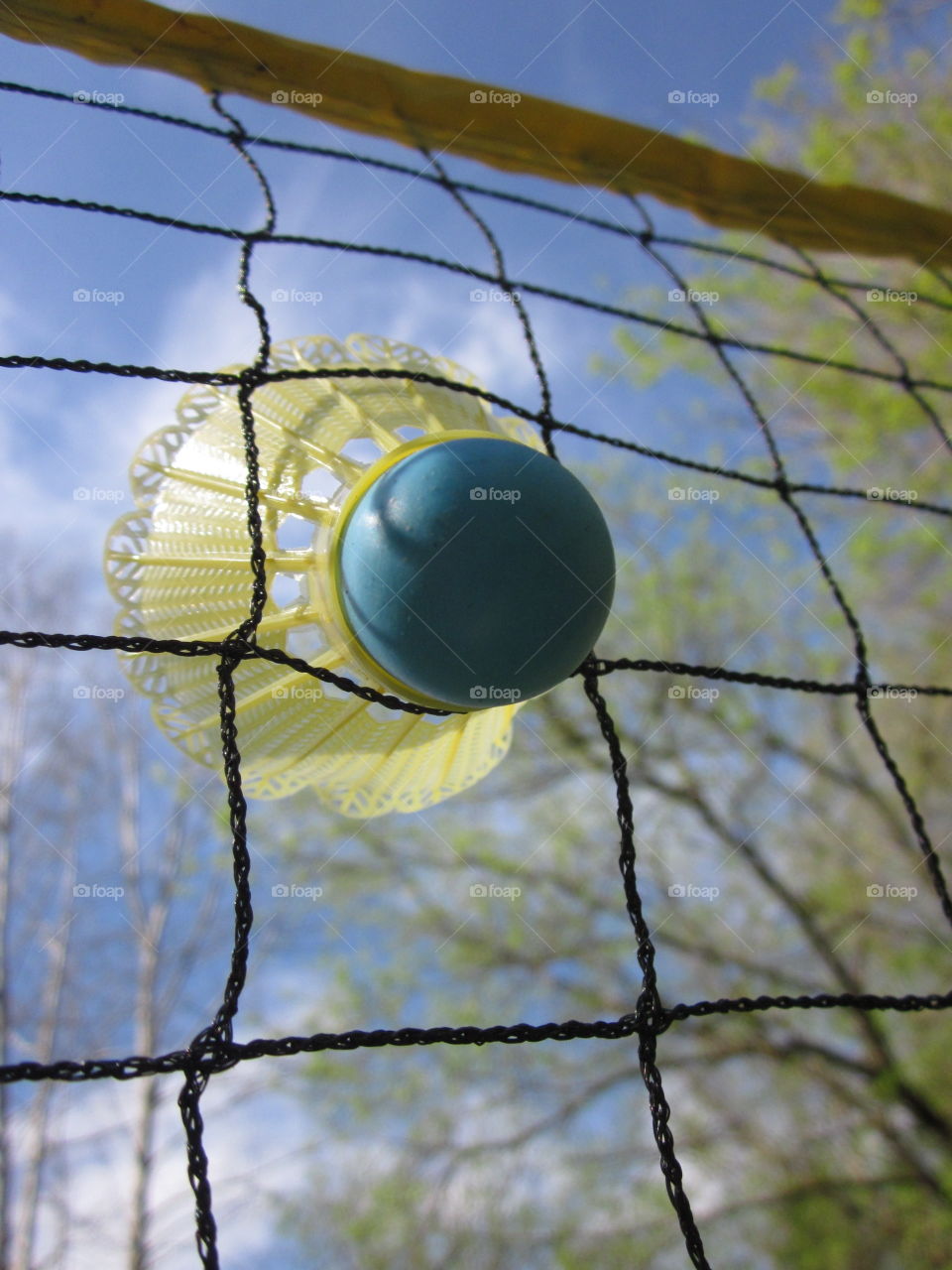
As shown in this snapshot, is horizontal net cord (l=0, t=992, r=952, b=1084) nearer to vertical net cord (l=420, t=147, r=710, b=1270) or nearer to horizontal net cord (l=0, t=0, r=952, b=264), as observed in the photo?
vertical net cord (l=420, t=147, r=710, b=1270)

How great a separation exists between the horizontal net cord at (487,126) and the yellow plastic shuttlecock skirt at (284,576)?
65cm

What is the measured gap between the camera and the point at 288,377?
101 centimetres

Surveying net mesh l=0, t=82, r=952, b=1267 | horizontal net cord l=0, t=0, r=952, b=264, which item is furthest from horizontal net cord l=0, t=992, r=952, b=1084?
horizontal net cord l=0, t=0, r=952, b=264

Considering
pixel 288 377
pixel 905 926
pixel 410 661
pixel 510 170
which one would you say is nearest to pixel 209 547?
pixel 288 377

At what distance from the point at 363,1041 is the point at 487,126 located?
1449 millimetres

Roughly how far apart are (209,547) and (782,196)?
1303 mm

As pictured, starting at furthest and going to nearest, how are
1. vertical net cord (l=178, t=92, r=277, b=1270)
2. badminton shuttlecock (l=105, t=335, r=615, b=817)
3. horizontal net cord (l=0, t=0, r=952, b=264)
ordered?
horizontal net cord (l=0, t=0, r=952, b=264), badminton shuttlecock (l=105, t=335, r=615, b=817), vertical net cord (l=178, t=92, r=277, b=1270)

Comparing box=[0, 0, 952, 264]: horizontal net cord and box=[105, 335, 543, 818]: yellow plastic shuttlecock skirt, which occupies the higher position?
box=[0, 0, 952, 264]: horizontal net cord

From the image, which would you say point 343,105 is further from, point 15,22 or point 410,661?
point 410,661

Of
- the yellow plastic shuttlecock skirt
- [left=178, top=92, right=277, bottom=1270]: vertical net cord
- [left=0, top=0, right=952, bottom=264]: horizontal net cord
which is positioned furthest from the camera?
[left=0, top=0, right=952, bottom=264]: horizontal net cord

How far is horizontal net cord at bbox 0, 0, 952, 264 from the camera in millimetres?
1324

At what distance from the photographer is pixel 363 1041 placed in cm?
70

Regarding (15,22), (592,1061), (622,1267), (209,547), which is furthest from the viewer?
(592,1061)

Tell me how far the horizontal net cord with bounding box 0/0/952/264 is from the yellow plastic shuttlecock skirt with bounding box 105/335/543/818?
65cm
